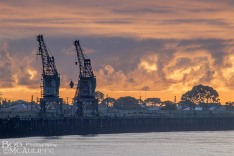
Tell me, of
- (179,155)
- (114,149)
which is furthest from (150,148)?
(179,155)

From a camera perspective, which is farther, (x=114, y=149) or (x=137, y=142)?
(x=137, y=142)

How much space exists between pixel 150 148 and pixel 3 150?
25.6 metres

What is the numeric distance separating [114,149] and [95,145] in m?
13.8

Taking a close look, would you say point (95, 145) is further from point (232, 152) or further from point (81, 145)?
point (232, 152)

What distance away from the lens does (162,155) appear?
506 feet

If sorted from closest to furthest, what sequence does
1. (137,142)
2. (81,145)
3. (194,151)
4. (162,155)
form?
(162,155) → (194,151) → (81,145) → (137,142)

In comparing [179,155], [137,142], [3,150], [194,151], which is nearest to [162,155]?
[179,155]

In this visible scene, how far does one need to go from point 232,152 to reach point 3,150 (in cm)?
3490

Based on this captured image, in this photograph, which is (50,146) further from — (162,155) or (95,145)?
(162,155)

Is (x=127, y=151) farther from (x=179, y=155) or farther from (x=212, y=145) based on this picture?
(x=212, y=145)

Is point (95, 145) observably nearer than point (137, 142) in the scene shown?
Yes

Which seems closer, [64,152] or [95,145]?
[64,152]

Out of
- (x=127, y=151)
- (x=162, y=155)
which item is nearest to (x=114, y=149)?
(x=127, y=151)

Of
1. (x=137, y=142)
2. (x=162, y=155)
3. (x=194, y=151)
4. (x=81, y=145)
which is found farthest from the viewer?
(x=137, y=142)
